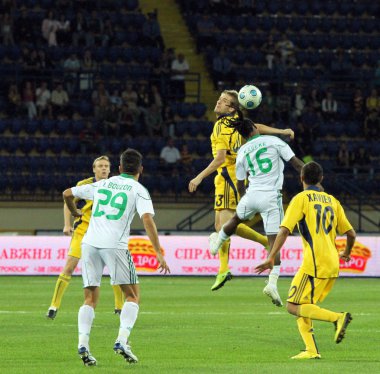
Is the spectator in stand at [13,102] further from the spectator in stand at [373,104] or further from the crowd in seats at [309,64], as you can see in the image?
the spectator in stand at [373,104]

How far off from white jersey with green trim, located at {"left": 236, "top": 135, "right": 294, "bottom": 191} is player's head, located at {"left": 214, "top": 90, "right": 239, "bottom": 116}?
0.59 m

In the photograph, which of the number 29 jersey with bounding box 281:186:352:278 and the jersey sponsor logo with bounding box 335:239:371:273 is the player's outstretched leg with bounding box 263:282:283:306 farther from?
the jersey sponsor logo with bounding box 335:239:371:273

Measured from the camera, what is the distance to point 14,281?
23.3 meters

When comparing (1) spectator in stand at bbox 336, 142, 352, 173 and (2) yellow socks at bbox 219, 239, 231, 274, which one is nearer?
(2) yellow socks at bbox 219, 239, 231, 274

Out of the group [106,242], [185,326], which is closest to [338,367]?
[106,242]

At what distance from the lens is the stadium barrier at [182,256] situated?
967 inches

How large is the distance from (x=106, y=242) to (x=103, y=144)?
20.9m

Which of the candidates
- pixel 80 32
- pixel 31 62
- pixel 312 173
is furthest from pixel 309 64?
pixel 312 173

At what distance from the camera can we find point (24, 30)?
1316 inches

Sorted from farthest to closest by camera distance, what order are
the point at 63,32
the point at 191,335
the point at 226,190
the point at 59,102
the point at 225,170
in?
the point at 63,32 < the point at 59,102 < the point at 225,170 < the point at 226,190 < the point at 191,335

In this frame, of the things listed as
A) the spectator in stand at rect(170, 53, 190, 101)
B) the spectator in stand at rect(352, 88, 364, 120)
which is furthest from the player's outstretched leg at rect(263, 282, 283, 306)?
the spectator in stand at rect(352, 88, 364, 120)

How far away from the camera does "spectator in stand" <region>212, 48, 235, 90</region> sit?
1345 inches

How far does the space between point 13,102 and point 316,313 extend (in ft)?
73.7

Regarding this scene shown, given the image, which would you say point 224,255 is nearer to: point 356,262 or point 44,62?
point 356,262
